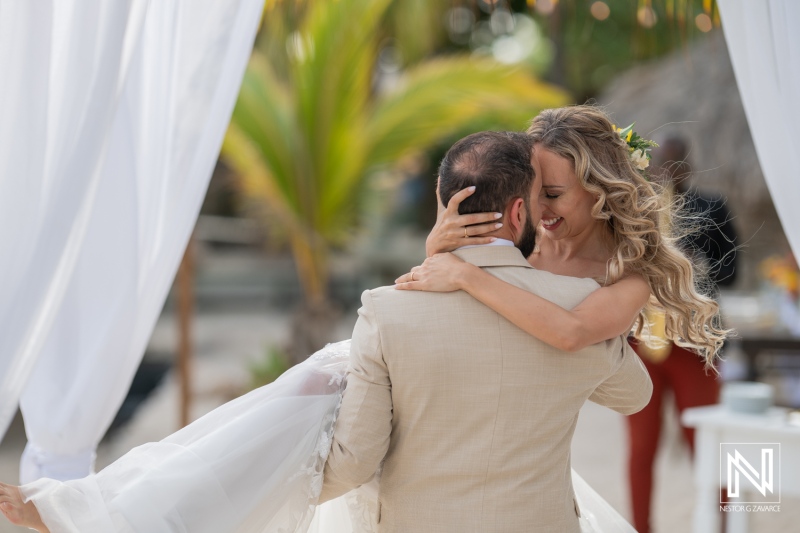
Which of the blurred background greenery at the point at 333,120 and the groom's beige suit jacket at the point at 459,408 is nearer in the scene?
the groom's beige suit jacket at the point at 459,408

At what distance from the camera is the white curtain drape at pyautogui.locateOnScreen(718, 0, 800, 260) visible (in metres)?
2.41

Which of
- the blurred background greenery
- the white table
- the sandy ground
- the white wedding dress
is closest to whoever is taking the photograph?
the white wedding dress

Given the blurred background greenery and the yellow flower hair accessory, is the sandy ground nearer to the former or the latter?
the blurred background greenery

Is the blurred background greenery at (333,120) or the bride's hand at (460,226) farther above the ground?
the blurred background greenery at (333,120)

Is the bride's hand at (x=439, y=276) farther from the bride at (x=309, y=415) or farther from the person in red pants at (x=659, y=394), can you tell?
the person in red pants at (x=659, y=394)

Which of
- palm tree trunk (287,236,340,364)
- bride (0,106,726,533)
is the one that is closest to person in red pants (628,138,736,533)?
bride (0,106,726,533)

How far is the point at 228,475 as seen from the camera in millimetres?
1806

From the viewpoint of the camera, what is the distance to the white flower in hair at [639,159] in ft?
7.78

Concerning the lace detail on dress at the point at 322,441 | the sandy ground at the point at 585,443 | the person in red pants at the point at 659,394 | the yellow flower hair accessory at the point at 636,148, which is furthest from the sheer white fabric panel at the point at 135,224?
the person in red pants at the point at 659,394

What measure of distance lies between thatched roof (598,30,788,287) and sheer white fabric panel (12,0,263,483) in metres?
7.71

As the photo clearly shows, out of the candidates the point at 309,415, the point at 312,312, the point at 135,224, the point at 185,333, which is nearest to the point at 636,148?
the point at 309,415

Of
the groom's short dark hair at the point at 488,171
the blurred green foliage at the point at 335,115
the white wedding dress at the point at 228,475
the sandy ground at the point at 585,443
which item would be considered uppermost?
the blurred green foliage at the point at 335,115

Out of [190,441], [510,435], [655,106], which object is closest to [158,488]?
[190,441]

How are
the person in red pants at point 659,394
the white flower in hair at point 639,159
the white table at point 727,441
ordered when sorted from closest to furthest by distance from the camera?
the white flower in hair at point 639,159
the white table at point 727,441
the person in red pants at point 659,394
